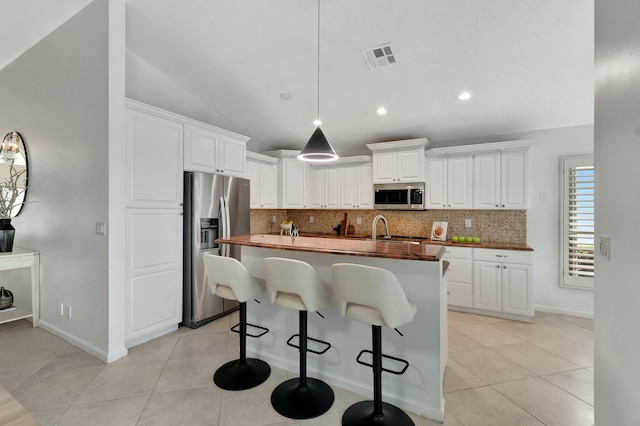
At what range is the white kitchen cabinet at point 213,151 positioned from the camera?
3268 millimetres

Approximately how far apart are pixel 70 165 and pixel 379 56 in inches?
130

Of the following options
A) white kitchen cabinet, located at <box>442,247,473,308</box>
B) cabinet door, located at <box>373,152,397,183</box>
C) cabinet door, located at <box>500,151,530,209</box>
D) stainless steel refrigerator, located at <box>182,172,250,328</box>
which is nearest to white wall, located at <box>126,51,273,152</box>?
stainless steel refrigerator, located at <box>182,172,250,328</box>

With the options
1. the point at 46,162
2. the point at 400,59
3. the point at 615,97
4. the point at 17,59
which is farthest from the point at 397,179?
the point at 17,59

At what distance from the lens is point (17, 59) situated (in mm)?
3432

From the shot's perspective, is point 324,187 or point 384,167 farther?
point 324,187

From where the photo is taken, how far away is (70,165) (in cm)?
280

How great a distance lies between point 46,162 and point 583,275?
6.57m

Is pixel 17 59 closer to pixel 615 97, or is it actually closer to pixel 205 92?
pixel 205 92

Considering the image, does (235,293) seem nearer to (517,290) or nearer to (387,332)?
(387,332)

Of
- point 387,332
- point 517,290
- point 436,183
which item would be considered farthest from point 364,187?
point 387,332

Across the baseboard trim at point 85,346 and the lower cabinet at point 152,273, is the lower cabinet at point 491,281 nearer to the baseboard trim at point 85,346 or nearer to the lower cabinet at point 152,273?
the lower cabinet at point 152,273

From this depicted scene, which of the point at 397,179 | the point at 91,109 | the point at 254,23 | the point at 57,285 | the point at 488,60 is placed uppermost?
the point at 254,23

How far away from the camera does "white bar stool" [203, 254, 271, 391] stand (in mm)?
2123

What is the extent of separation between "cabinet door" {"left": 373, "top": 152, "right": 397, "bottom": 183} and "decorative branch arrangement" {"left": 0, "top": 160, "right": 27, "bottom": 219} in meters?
4.57
